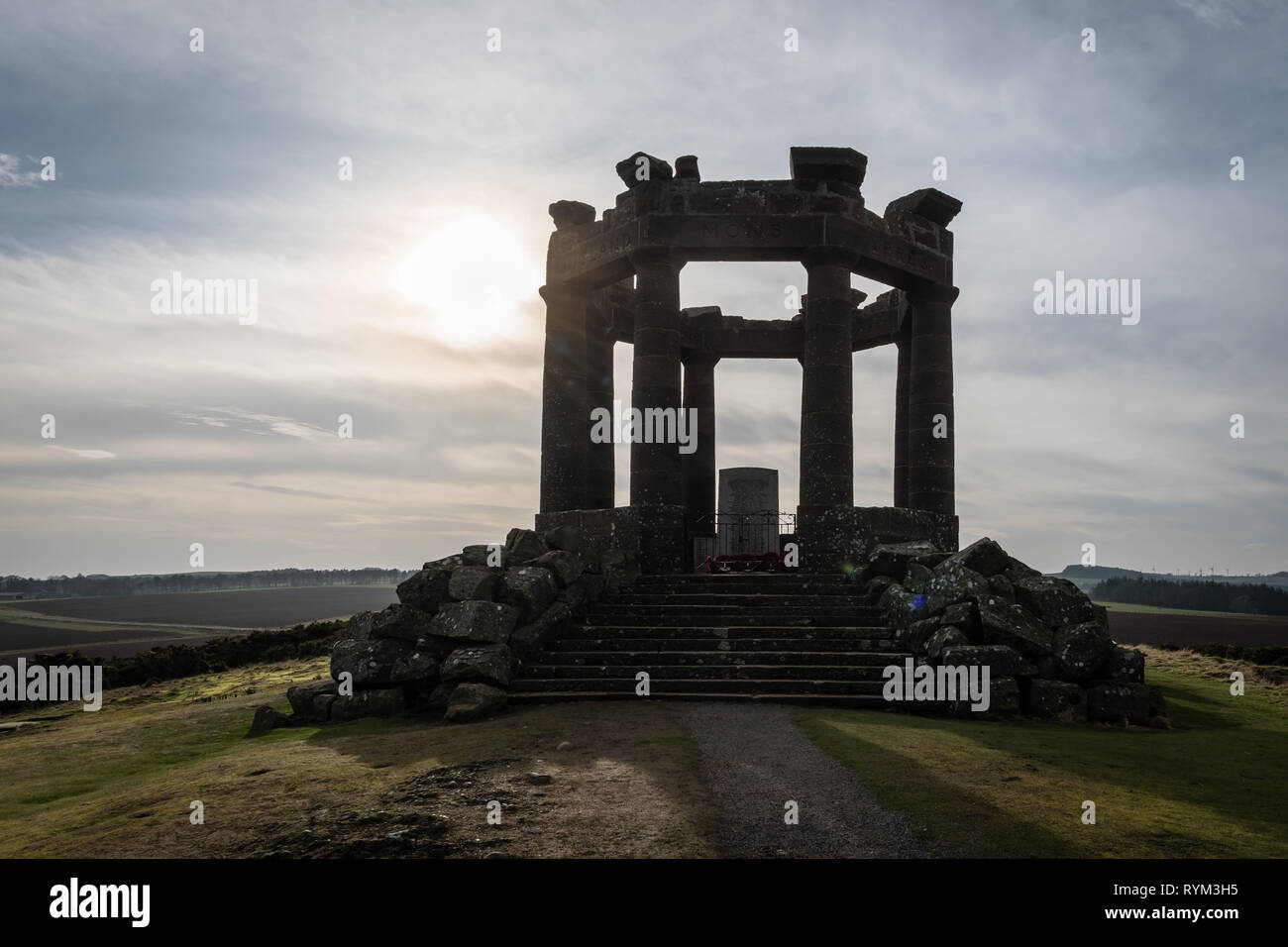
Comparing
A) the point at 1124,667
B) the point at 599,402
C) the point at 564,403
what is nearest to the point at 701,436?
the point at 599,402

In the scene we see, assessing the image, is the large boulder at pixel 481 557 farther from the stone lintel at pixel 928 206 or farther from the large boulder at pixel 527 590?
the stone lintel at pixel 928 206

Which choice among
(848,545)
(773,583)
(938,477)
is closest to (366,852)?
(773,583)

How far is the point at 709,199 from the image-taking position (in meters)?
20.0

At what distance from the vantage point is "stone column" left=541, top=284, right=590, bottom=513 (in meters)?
22.4

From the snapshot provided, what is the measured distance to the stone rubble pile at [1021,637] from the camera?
1223 centimetres

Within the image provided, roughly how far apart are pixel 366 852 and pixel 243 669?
19.4 metres

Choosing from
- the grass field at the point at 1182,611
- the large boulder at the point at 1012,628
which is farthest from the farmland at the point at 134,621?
the grass field at the point at 1182,611

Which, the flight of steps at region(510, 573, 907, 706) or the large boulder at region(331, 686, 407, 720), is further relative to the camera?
the flight of steps at region(510, 573, 907, 706)

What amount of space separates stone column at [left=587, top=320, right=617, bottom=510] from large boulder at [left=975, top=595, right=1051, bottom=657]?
1223 centimetres

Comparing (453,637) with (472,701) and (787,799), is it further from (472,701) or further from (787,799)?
(787,799)

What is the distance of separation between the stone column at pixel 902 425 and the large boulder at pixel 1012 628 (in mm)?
11203

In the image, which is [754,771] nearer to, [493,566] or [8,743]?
[493,566]

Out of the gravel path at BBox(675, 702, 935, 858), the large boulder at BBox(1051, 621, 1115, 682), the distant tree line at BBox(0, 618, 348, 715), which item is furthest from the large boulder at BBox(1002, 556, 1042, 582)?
the distant tree line at BBox(0, 618, 348, 715)

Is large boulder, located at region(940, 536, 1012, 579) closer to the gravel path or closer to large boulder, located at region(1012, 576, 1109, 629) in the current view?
large boulder, located at region(1012, 576, 1109, 629)
